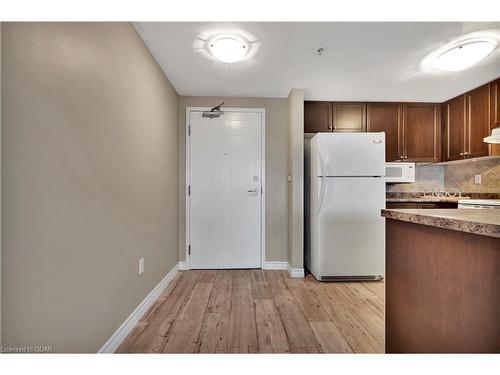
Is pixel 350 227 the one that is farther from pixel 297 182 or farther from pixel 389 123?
pixel 389 123

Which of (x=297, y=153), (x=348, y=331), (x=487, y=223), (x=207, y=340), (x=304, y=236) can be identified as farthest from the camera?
(x=304, y=236)

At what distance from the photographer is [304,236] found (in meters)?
3.06

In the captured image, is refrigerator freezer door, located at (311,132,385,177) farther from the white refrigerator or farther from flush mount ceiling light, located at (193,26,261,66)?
flush mount ceiling light, located at (193,26,261,66)

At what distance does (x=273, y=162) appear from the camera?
10.2 ft

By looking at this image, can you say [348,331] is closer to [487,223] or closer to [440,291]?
[440,291]

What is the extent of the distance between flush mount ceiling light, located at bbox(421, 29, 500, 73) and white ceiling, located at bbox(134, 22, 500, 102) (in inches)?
3.4

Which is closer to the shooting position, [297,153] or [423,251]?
[423,251]

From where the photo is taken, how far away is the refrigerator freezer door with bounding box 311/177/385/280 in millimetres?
2625

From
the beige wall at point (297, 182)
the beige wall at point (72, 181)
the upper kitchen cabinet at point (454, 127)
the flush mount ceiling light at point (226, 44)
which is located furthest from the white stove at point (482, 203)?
the beige wall at point (72, 181)

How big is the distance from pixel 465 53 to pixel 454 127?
1455 millimetres

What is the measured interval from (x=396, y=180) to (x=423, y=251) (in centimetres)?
242

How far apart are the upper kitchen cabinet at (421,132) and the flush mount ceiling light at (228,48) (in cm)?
251

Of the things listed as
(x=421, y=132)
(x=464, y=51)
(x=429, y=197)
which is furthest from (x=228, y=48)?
(x=429, y=197)
